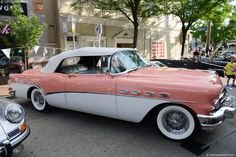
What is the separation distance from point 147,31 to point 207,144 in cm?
1599

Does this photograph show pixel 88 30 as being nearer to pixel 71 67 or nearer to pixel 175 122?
pixel 71 67

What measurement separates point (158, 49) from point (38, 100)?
53.1ft

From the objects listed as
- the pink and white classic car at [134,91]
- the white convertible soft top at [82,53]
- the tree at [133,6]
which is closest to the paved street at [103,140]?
the pink and white classic car at [134,91]

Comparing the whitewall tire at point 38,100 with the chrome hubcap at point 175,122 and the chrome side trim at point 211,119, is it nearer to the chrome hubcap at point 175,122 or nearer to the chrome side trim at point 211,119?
the chrome hubcap at point 175,122

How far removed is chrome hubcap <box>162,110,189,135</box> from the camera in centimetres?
326

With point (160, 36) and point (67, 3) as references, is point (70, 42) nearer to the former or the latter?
point (67, 3)

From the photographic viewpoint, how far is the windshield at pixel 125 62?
Result: 3898 millimetres

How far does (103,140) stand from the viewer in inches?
138

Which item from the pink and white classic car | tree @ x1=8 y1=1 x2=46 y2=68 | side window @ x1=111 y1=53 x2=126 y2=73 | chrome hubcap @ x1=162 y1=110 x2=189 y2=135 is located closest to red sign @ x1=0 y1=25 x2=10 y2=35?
tree @ x1=8 y1=1 x2=46 y2=68

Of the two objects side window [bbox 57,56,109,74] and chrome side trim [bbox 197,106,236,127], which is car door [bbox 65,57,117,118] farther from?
chrome side trim [bbox 197,106,236,127]

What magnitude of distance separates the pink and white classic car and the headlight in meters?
1.42

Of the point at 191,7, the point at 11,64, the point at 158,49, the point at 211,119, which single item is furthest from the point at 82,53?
the point at 158,49

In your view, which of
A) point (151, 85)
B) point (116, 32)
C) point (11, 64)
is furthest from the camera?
point (116, 32)

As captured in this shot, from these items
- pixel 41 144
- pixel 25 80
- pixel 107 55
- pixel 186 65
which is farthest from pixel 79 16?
pixel 41 144
